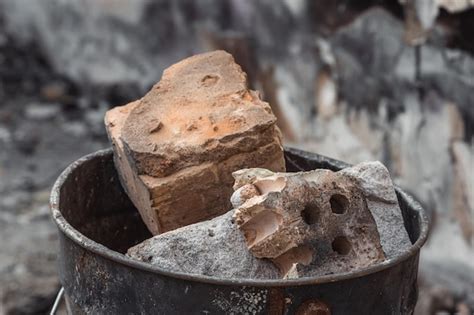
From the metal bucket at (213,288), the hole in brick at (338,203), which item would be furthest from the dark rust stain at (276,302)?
the hole in brick at (338,203)

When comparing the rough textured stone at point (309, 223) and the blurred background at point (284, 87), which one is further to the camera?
the blurred background at point (284, 87)

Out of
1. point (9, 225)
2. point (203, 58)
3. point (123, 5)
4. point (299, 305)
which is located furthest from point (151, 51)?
point (299, 305)

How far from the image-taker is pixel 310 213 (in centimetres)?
147

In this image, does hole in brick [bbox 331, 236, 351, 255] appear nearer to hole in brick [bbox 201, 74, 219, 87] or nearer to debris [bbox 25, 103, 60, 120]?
hole in brick [bbox 201, 74, 219, 87]

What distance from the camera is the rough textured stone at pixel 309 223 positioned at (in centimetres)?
143

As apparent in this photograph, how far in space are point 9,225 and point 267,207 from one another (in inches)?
90.7

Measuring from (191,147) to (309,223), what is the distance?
299 mm

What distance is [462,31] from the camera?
114 inches

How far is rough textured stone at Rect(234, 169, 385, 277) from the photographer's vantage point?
143 centimetres

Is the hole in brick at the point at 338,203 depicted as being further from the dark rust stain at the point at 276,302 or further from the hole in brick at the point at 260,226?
the dark rust stain at the point at 276,302

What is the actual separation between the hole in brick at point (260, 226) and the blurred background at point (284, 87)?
1620 mm

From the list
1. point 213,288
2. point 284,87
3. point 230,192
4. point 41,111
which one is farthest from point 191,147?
point 41,111

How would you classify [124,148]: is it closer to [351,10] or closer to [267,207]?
[267,207]

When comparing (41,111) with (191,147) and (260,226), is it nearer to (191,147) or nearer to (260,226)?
(191,147)
